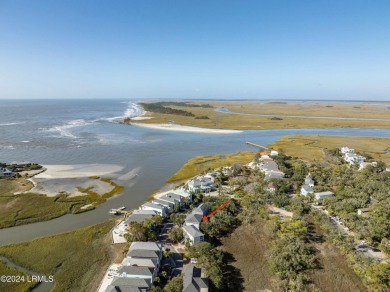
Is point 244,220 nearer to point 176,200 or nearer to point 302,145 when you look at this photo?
point 176,200

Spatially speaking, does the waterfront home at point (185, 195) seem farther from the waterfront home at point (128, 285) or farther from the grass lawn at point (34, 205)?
the waterfront home at point (128, 285)

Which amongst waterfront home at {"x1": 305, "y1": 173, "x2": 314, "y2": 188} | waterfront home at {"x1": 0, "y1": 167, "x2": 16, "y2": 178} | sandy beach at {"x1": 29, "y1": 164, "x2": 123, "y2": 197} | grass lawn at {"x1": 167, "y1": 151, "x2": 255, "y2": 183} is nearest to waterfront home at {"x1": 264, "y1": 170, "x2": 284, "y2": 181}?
waterfront home at {"x1": 305, "y1": 173, "x2": 314, "y2": 188}

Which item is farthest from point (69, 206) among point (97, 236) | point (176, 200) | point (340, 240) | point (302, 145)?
point (302, 145)

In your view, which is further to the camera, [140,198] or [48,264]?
[140,198]

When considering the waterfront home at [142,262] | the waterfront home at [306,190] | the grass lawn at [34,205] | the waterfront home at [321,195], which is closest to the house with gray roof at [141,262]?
the waterfront home at [142,262]

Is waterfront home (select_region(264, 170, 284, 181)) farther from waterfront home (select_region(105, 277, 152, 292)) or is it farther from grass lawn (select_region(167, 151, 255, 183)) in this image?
waterfront home (select_region(105, 277, 152, 292))

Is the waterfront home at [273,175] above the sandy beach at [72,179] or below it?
above

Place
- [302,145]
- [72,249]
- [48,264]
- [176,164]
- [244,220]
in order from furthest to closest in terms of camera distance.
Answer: [302,145], [176,164], [244,220], [72,249], [48,264]
